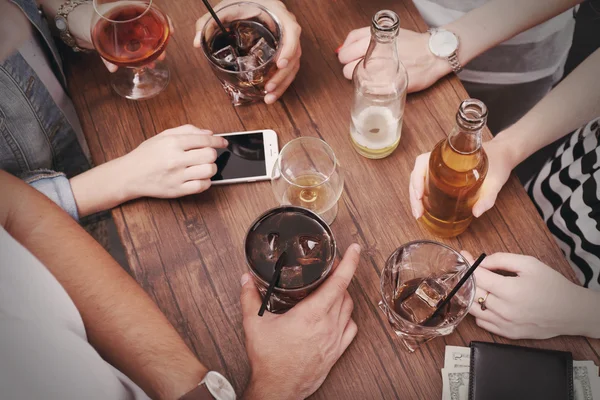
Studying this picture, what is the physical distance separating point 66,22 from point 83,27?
58mm

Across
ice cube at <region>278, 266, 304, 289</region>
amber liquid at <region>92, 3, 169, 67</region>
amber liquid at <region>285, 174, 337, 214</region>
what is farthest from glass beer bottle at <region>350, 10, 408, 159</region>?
amber liquid at <region>92, 3, 169, 67</region>

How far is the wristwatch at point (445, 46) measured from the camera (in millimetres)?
1300

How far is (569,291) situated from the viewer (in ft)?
3.59

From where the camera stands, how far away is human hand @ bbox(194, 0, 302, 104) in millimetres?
1233

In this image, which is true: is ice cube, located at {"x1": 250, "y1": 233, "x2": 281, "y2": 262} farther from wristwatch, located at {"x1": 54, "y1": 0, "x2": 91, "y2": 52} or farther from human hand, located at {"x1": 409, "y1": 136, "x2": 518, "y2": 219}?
wristwatch, located at {"x1": 54, "y1": 0, "x2": 91, "y2": 52}

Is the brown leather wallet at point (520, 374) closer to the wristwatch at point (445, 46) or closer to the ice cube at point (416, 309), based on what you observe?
the ice cube at point (416, 309)

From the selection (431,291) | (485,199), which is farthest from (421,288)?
(485,199)

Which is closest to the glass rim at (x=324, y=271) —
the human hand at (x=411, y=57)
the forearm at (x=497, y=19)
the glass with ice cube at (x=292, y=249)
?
the glass with ice cube at (x=292, y=249)

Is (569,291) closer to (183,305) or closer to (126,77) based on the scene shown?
(183,305)

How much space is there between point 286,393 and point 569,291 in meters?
0.64

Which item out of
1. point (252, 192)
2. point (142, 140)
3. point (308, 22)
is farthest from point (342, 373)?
point (308, 22)

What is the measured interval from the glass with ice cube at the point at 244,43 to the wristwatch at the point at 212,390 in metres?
0.68

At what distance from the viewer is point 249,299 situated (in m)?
1.06

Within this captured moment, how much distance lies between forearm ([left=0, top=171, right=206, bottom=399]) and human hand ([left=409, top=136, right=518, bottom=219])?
59 centimetres
